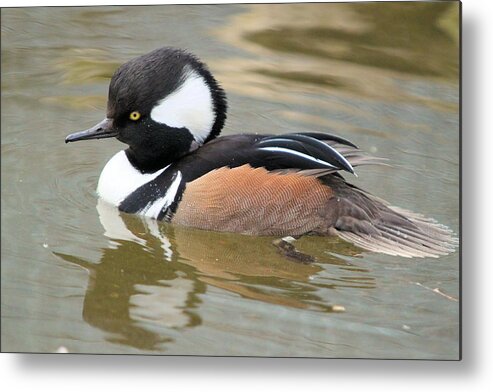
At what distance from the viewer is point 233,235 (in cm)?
588

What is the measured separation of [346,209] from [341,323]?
659mm

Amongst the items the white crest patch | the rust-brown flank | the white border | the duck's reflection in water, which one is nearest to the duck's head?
the white crest patch

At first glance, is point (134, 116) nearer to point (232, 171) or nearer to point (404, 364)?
point (232, 171)

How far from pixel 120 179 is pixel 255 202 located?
2.54 ft

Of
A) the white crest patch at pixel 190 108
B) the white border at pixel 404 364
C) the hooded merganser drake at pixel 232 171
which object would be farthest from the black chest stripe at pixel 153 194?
the white border at pixel 404 364

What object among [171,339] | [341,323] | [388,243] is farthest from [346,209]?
[171,339]

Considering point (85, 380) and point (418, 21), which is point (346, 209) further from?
point (85, 380)

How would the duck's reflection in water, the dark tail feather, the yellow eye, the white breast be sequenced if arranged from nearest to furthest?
1. the duck's reflection in water
2. the dark tail feather
3. the yellow eye
4. the white breast

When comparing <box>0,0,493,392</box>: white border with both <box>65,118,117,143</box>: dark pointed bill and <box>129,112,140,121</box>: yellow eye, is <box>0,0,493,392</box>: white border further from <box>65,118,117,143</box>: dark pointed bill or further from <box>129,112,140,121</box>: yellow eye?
<box>129,112,140,121</box>: yellow eye

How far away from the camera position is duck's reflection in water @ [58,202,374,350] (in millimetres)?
5457

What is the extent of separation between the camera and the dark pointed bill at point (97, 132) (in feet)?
19.4

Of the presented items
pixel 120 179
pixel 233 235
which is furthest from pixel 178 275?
pixel 120 179

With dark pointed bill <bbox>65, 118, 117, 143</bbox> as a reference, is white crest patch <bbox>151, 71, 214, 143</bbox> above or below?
above

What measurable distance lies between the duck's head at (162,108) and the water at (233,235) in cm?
29
